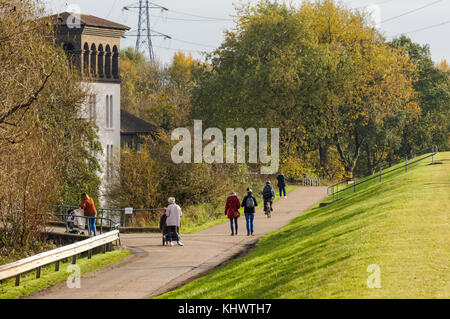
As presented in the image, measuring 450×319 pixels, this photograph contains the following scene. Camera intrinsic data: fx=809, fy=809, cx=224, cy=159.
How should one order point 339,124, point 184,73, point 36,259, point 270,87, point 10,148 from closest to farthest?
point 36,259 → point 10,148 → point 270,87 → point 339,124 → point 184,73

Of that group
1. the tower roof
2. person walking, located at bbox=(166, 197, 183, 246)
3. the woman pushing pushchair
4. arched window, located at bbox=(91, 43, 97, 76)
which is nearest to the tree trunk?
arched window, located at bbox=(91, 43, 97, 76)

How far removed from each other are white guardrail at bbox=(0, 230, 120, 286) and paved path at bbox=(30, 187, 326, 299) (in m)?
0.83

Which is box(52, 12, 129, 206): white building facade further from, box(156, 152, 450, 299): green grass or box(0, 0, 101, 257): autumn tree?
box(156, 152, 450, 299): green grass

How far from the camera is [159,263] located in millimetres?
23766

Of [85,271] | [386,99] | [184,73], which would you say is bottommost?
[85,271]

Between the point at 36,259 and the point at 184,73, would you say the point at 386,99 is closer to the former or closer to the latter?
the point at 36,259

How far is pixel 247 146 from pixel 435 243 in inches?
1756

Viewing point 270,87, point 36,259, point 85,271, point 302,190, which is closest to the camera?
point 36,259

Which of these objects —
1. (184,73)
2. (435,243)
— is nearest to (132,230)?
(435,243)

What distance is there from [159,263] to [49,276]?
3.65 metres

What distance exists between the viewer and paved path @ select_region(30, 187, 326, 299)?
19016 millimetres

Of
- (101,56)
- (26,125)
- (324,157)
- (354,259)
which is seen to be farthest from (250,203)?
(101,56)
